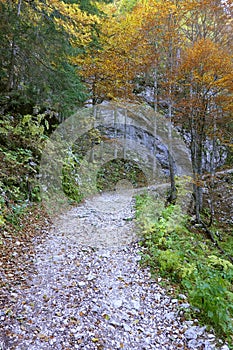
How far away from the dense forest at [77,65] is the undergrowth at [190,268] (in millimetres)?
2227

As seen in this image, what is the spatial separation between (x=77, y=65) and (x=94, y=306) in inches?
463

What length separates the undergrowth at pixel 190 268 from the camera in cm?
357

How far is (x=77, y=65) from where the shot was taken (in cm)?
1245

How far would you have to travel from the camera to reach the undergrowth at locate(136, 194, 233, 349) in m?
3.57

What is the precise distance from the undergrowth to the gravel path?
0.24m

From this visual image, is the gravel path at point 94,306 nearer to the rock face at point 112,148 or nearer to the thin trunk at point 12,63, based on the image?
the rock face at point 112,148

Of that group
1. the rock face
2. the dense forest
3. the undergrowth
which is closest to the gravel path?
the undergrowth

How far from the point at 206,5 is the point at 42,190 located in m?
9.80

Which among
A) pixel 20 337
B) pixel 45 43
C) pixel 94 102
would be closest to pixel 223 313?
pixel 20 337

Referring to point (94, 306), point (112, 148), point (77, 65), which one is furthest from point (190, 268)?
point (112, 148)

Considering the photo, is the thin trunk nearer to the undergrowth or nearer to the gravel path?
the gravel path

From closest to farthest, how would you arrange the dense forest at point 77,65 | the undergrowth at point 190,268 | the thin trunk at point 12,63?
the undergrowth at point 190,268 → the dense forest at point 77,65 → the thin trunk at point 12,63

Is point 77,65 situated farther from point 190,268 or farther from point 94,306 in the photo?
point 94,306

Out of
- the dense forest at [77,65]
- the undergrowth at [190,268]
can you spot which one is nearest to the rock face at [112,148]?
the dense forest at [77,65]
